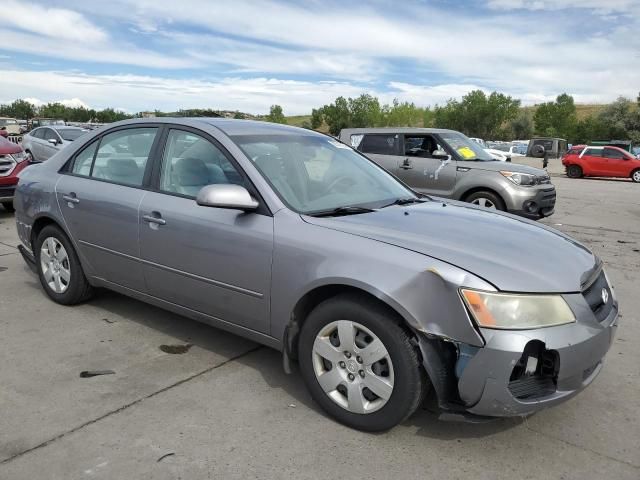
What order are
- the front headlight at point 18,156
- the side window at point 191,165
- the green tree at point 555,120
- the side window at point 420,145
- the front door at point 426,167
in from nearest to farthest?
the side window at point 191,165, the front door at point 426,167, the front headlight at point 18,156, the side window at point 420,145, the green tree at point 555,120

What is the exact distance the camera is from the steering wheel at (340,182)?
3670 mm

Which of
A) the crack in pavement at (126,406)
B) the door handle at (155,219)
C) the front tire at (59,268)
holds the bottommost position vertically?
the crack in pavement at (126,406)

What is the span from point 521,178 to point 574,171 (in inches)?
736

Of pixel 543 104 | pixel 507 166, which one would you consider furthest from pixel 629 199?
pixel 543 104

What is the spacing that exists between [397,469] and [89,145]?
11.5 ft

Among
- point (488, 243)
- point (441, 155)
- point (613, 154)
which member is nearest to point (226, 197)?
point (488, 243)

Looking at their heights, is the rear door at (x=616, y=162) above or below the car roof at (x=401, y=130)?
below

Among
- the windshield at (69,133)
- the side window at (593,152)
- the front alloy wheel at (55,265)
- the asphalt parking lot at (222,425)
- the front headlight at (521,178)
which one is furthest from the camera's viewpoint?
the side window at (593,152)

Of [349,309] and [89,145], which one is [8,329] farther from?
[349,309]

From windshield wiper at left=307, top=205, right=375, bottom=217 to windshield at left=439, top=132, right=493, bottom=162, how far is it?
659 centimetres

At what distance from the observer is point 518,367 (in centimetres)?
253

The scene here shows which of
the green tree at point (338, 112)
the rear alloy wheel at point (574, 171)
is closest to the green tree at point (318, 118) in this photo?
the green tree at point (338, 112)

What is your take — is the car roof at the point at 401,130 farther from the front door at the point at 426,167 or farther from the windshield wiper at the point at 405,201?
the windshield wiper at the point at 405,201

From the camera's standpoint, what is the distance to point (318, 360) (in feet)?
9.88
